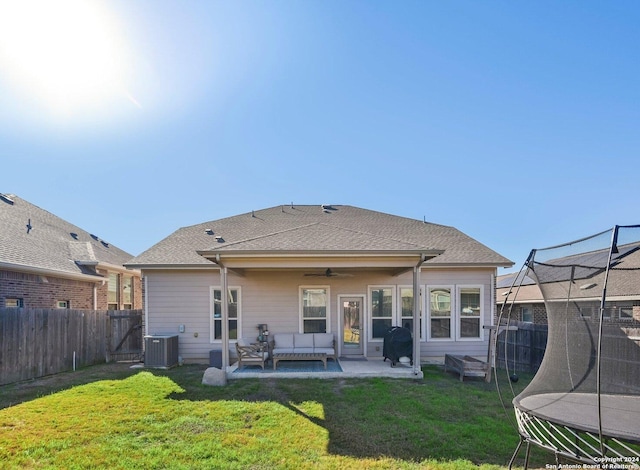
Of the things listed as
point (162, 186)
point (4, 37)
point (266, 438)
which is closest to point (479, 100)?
point (266, 438)

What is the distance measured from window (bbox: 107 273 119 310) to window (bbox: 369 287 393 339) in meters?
10.7

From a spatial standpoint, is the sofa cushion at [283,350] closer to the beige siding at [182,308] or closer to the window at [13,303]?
the beige siding at [182,308]

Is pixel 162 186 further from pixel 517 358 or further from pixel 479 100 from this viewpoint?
pixel 517 358

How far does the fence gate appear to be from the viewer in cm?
1061

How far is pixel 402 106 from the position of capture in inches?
415

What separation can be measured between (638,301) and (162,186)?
54.9ft

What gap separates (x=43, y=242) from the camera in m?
12.2

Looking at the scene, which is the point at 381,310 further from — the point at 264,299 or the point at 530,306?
the point at 530,306

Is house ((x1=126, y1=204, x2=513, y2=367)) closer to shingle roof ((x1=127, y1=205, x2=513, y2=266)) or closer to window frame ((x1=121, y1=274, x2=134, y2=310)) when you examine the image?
shingle roof ((x1=127, y1=205, x2=513, y2=266))

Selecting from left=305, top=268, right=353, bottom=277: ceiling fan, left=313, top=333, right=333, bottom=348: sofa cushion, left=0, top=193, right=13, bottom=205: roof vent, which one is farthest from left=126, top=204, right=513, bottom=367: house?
left=0, top=193, right=13, bottom=205: roof vent

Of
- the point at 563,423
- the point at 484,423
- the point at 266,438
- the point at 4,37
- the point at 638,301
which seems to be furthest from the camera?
the point at 638,301

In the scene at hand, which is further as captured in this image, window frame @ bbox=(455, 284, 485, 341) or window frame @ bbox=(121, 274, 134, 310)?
window frame @ bbox=(121, 274, 134, 310)

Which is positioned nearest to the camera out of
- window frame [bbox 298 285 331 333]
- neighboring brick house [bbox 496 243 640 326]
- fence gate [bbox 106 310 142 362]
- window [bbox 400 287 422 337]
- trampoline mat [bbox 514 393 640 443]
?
trampoline mat [bbox 514 393 640 443]

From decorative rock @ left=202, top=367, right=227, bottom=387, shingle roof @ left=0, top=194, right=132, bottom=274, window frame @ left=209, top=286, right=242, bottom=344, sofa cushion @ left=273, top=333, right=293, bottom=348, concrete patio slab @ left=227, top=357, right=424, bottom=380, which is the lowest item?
concrete patio slab @ left=227, top=357, right=424, bottom=380
